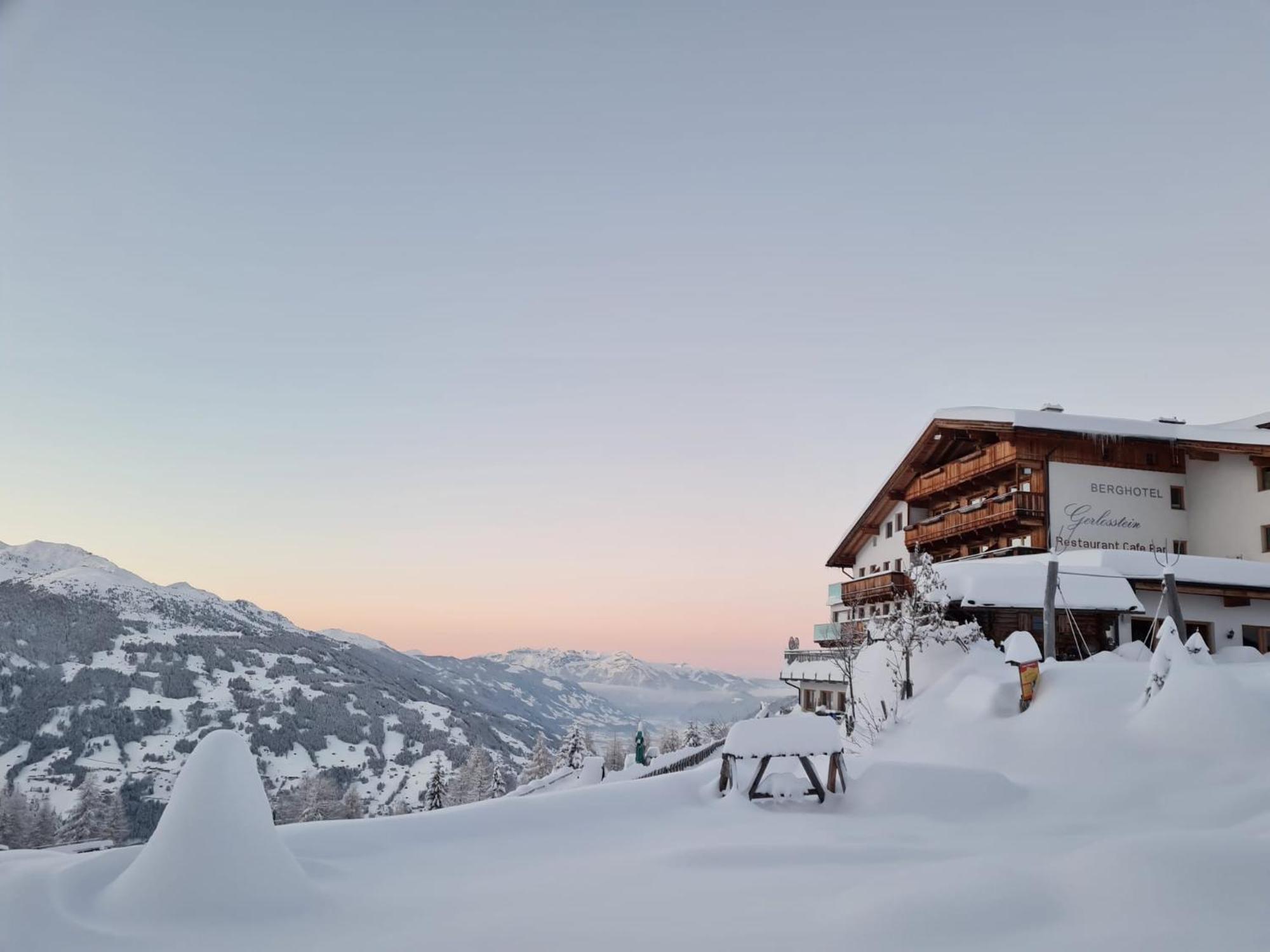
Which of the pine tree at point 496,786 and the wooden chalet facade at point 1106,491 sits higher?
the wooden chalet facade at point 1106,491

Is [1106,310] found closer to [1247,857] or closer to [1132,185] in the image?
[1132,185]

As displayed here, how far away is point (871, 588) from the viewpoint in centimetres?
3372

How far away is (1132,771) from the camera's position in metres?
12.4

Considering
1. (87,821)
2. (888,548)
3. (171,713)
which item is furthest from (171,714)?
(888,548)

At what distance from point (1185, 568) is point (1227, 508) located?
16.4ft

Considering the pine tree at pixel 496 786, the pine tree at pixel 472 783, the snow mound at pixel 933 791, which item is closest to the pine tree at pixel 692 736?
the pine tree at pixel 496 786

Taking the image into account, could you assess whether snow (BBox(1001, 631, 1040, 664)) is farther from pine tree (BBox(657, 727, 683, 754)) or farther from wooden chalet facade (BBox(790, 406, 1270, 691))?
pine tree (BBox(657, 727, 683, 754))

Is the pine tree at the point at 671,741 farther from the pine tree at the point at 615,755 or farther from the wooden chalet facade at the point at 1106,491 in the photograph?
the wooden chalet facade at the point at 1106,491

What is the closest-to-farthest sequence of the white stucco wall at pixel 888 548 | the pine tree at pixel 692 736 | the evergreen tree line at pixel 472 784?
the white stucco wall at pixel 888 548, the evergreen tree line at pixel 472 784, the pine tree at pixel 692 736

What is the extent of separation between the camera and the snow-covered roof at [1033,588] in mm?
25078

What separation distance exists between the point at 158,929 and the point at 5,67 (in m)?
5.76

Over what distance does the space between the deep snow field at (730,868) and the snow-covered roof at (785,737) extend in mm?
807

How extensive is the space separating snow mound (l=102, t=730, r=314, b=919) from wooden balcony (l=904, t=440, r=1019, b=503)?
28.5 metres

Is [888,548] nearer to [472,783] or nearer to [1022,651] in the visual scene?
[1022,651]
